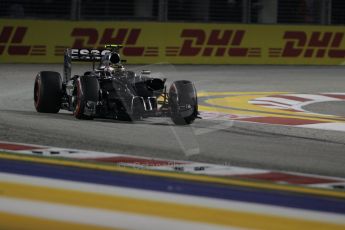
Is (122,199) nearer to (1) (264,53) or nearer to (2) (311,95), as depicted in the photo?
(2) (311,95)

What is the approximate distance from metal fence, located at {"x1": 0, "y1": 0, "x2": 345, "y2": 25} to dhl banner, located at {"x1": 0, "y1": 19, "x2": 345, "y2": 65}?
435 millimetres

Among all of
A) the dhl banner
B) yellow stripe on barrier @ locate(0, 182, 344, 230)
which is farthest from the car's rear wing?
the dhl banner

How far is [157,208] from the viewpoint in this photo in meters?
5.34

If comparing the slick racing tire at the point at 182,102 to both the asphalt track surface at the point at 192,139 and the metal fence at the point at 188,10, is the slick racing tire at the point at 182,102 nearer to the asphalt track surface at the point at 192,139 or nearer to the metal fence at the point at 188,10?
the asphalt track surface at the point at 192,139

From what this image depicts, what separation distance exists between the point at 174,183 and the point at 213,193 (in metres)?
0.43

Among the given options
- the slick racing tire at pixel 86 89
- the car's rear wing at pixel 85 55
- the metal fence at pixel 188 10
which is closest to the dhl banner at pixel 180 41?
the metal fence at pixel 188 10

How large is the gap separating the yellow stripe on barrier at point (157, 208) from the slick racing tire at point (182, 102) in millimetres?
3987

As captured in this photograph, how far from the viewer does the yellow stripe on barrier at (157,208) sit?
4973mm

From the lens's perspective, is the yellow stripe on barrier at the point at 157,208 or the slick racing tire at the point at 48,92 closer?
the yellow stripe on barrier at the point at 157,208

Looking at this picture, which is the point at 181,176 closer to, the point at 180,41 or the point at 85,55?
the point at 85,55

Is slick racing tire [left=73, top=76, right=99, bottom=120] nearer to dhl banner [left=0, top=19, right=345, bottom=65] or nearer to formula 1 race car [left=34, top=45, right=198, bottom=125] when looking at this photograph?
formula 1 race car [left=34, top=45, right=198, bottom=125]

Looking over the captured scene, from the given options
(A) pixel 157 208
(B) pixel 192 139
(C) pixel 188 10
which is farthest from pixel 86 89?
(C) pixel 188 10

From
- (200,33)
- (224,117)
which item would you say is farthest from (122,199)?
(200,33)

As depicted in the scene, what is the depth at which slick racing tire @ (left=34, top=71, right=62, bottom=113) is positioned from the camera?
419 inches
